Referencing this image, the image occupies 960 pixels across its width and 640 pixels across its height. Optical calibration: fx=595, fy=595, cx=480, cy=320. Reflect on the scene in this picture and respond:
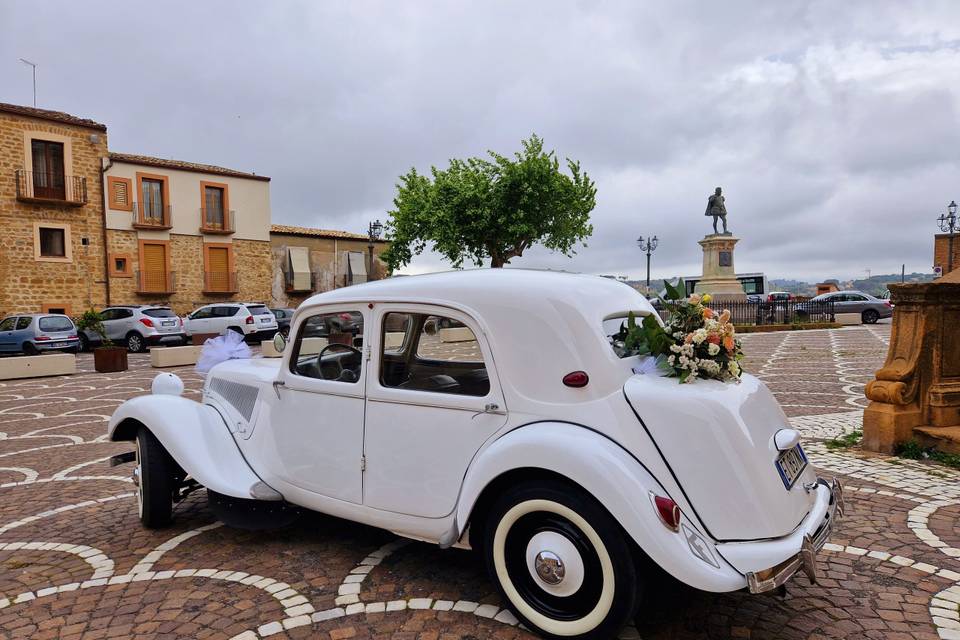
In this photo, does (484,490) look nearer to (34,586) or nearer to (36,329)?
(34,586)

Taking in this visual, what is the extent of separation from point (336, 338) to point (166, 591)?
5.18 ft

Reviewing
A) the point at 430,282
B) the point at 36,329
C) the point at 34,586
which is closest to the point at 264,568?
the point at 34,586

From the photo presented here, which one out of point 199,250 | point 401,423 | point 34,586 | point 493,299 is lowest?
point 34,586

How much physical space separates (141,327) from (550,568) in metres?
20.7

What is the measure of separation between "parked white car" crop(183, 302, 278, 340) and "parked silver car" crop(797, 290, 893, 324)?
22614 mm

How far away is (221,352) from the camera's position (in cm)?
456

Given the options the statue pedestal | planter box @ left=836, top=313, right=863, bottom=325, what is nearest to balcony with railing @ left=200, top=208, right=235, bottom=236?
the statue pedestal

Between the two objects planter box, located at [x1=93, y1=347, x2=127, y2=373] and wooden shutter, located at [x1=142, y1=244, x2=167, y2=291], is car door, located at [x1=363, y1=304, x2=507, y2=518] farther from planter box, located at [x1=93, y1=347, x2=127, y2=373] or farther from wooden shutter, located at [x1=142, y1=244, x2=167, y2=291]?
wooden shutter, located at [x1=142, y1=244, x2=167, y2=291]

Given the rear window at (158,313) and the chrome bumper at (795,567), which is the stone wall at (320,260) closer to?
the rear window at (158,313)

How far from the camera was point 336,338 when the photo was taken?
3494mm

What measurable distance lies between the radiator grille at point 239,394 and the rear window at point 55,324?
1729 centimetres

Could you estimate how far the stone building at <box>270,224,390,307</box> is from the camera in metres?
31.7

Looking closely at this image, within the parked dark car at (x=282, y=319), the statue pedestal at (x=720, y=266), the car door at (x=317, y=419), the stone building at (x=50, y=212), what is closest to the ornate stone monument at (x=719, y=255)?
the statue pedestal at (x=720, y=266)

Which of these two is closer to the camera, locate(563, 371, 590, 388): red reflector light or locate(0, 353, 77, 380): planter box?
locate(563, 371, 590, 388): red reflector light
